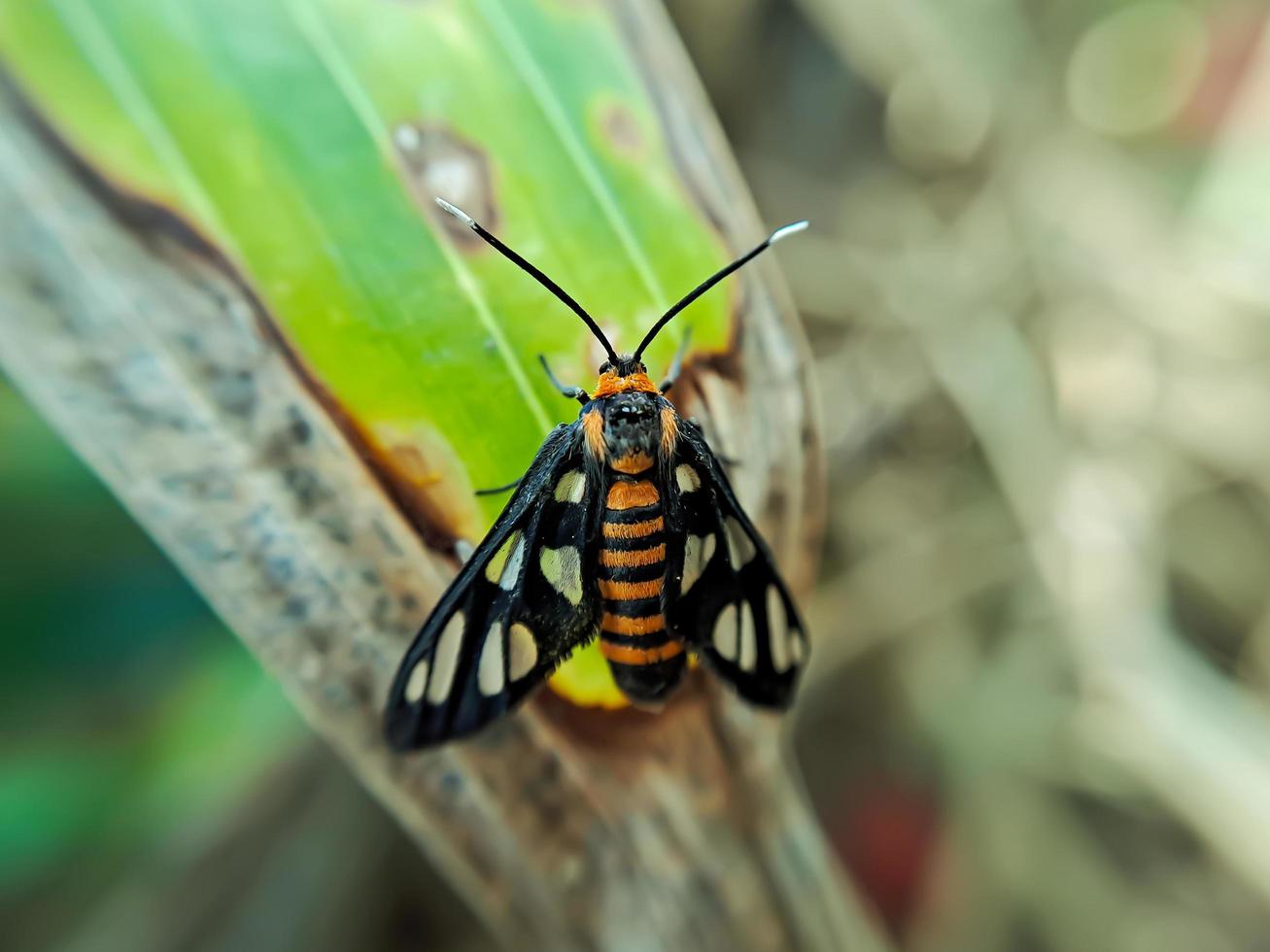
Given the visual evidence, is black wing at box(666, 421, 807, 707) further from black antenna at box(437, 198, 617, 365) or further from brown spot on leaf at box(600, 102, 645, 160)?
brown spot on leaf at box(600, 102, 645, 160)

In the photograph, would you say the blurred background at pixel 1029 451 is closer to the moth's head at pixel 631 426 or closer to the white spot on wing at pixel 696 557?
the white spot on wing at pixel 696 557

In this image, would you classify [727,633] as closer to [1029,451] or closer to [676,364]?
[676,364]

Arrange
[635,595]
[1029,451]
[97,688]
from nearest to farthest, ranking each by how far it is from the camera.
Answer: [635,595], [97,688], [1029,451]

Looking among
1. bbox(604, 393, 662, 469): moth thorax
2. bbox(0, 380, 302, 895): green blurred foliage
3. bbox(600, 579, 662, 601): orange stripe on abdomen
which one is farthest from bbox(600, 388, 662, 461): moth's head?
bbox(0, 380, 302, 895): green blurred foliage

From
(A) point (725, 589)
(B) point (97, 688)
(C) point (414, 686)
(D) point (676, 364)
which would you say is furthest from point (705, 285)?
(B) point (97, 688)

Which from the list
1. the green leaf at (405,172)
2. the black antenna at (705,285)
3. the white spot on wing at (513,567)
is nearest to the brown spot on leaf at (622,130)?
the green leaf at (405,172)

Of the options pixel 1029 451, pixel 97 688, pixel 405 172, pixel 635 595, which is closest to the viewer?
pixel 405 172
